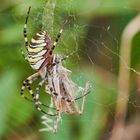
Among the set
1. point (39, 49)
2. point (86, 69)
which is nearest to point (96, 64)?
point (86, 69)

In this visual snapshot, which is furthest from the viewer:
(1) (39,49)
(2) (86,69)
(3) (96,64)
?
(3) (96,64)

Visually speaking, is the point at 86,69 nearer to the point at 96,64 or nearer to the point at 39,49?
the point at 96,64

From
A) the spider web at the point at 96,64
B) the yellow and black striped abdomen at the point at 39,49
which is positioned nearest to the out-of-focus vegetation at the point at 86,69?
the spider web at the point at 96,64

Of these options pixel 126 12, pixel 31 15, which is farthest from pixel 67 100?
pixel 126 12

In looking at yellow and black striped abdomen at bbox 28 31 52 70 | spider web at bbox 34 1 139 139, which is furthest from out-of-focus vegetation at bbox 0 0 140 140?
yellow and black striped abdomen at bbox 28 31 52 70

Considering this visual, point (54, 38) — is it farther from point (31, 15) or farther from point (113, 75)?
point (113, 75)

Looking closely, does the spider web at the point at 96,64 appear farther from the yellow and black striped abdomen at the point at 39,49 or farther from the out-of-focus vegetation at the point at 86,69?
the yellow and black striped abdomen at the point at 39,49
